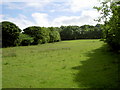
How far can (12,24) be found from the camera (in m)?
41.5

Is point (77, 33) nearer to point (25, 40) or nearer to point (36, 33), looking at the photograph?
point (36, 33)

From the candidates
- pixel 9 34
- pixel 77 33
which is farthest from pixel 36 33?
pixel 77 33

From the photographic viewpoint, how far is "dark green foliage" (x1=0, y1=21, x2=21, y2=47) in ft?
130

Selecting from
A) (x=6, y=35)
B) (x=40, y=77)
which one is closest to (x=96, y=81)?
(x=40, y=77)

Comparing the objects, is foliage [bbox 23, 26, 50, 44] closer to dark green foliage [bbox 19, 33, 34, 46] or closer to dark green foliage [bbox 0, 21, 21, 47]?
dark green foliage [bbox 19, 33, 34, 46]

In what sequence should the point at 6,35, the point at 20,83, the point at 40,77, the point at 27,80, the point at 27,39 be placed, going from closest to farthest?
the point at 20,83, the point at 27,80, the point at 40,77, the point at 6,35, the point at 27,39

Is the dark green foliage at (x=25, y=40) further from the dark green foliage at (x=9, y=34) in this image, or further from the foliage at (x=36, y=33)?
the foliage at (x=36, y=33)

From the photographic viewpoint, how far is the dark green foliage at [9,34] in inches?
1556

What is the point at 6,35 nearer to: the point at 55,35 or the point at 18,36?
the point at 18,36

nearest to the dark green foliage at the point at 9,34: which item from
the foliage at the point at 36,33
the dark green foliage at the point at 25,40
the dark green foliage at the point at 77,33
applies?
the dark green foliage at the point at 25,40

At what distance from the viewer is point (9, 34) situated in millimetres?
40062

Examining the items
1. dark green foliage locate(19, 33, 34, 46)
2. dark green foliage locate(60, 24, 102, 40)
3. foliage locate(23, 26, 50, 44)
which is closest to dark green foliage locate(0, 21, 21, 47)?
dark green foliage locate(19, 33, 34, 46)

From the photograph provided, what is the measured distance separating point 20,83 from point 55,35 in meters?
60.3

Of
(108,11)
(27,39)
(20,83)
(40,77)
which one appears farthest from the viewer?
(27,39)
